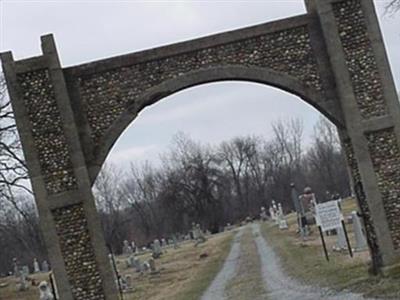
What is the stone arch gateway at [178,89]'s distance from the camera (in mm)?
18641

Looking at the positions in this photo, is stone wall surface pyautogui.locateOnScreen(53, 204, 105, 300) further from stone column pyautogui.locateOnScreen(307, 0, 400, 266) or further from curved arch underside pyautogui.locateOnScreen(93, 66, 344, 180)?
stone column pyautogui.locateOnScreen(307, 0, 400, 266)

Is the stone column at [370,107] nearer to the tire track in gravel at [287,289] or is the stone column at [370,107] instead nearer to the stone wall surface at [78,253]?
the tire track in gravel at [287,289]

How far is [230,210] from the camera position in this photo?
105 metres

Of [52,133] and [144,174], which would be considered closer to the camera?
[52,133]

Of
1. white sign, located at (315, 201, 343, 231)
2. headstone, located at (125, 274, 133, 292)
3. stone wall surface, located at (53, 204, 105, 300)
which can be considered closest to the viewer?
stone wall surface, located at (53, 204, 105, 300)

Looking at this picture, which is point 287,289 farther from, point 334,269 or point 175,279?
point 175,279

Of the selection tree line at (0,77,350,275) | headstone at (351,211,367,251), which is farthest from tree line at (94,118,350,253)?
headstone at (351,211,367,251)

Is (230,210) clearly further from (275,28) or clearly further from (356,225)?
(275,28)

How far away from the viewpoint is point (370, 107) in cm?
1934

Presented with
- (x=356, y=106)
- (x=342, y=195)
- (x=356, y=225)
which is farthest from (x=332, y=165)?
(x=356, y=106)

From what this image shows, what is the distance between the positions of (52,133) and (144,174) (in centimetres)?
10544

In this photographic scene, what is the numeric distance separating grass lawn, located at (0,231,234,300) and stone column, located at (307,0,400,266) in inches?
345

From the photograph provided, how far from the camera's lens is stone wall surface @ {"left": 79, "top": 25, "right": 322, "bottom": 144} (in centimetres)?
1889

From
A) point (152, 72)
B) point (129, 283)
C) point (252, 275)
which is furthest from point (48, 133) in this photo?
point (129, 283)
